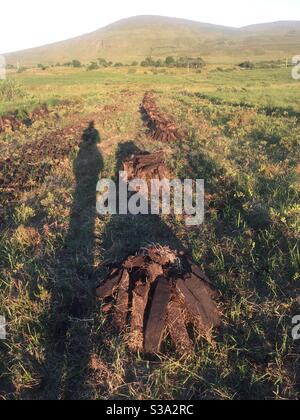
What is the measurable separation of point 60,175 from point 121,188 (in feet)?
6.58

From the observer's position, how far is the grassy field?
383 cm

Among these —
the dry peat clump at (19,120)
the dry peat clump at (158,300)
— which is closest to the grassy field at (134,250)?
the dry peat clump at (158,300)

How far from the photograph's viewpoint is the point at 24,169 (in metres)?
10.1

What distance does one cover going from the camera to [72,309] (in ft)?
16.0

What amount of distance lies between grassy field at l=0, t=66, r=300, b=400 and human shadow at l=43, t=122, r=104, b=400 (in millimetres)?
14

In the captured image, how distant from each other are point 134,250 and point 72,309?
4.49ft

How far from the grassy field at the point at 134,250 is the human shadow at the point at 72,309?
14 mm

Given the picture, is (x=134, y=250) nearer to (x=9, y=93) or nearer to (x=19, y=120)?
(x=19, y=120)

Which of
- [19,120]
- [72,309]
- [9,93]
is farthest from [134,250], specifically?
[9,93]

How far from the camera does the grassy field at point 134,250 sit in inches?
151

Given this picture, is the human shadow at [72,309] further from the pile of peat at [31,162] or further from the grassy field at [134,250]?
the pile of peat at [31,162]
